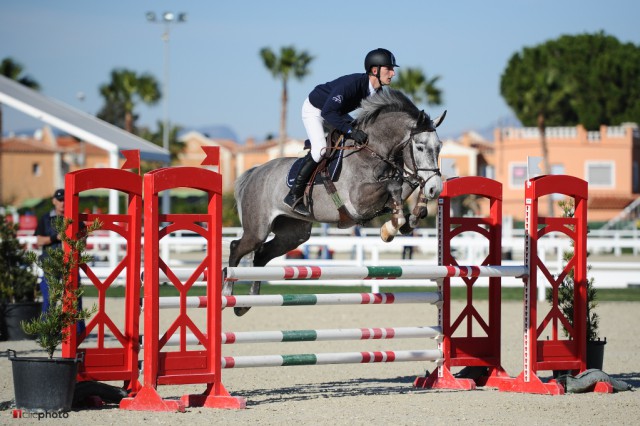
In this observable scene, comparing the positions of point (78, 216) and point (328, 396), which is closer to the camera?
point (78, 216)

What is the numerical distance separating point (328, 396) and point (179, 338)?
130 cm

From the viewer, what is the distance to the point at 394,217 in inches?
287

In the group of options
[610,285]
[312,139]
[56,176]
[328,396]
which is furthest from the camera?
[56,176]

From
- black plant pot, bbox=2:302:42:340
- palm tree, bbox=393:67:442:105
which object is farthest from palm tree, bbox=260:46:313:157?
black plant pot, bbox=2:302:42:340

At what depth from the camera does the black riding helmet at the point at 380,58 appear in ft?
24.5

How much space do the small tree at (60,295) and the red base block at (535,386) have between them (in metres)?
3.32

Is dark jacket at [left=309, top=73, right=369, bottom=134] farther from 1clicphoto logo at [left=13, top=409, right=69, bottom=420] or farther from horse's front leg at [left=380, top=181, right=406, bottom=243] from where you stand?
1clicphoto logo at [left=13, top=409, right=69, bottom=420]

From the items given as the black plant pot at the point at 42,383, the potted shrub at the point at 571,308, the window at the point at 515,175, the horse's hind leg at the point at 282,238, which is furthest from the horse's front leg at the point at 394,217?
the window at the point at 515,175

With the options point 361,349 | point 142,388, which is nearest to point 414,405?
point 142,388

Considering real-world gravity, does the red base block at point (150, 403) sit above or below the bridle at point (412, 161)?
below

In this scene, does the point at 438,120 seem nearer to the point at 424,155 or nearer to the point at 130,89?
the point at 424,155

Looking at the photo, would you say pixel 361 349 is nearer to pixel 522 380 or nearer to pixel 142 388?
pixel 522 380

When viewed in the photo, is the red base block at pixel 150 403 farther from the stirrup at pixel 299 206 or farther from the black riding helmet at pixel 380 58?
the black riding helmet at pixel 380 58

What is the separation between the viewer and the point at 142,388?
6375 millimetres
